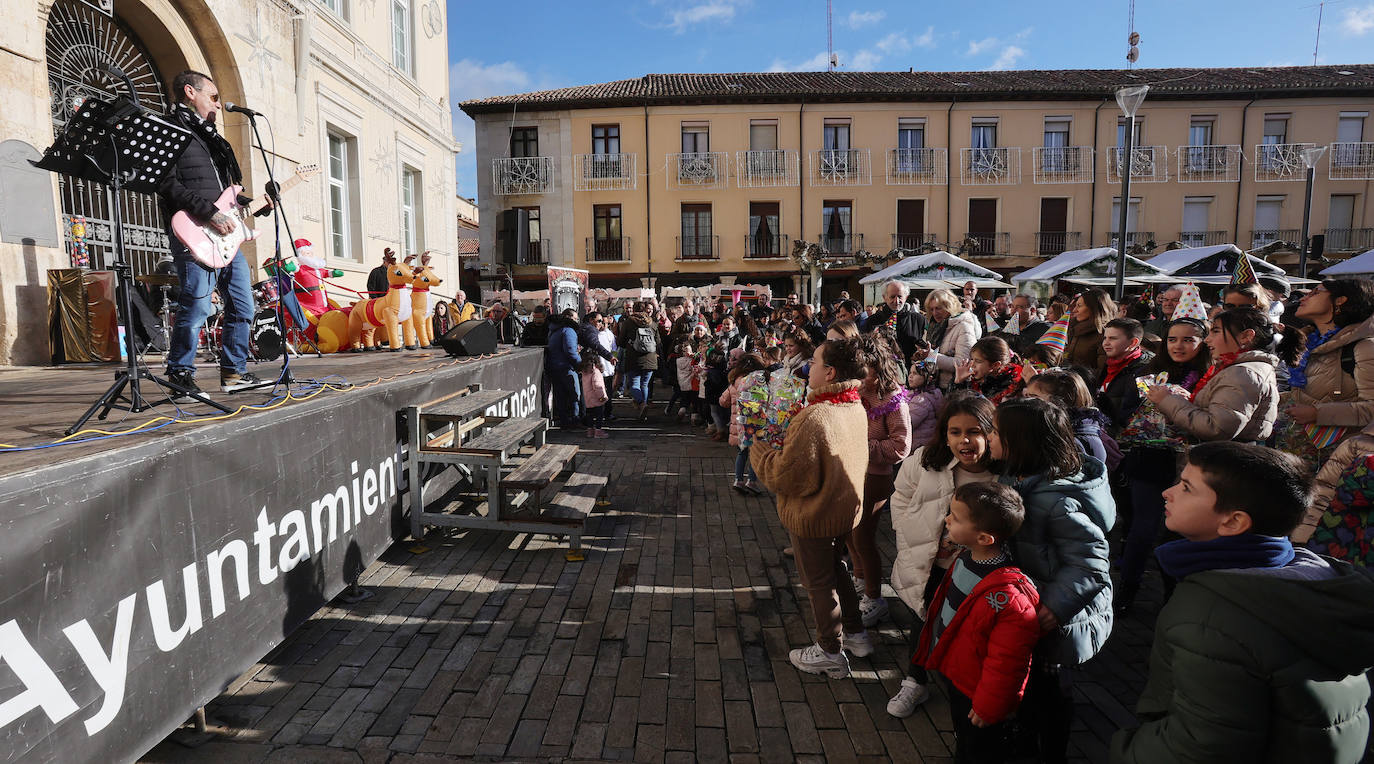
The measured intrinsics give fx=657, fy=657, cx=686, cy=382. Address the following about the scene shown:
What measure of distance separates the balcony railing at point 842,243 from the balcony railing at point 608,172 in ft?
27.7

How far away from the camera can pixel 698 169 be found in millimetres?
27719

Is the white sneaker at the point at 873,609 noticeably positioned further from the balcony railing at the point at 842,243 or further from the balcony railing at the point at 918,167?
the balcony railing at the point at 918,167

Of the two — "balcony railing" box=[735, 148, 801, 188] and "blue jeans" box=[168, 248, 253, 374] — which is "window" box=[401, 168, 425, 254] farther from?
"balcony railing" box=[735, 148, 801, 188]

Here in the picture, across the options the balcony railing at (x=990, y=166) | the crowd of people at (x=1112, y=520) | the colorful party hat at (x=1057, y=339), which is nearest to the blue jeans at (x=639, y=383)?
the crowd of people at (x=1112, y=520)


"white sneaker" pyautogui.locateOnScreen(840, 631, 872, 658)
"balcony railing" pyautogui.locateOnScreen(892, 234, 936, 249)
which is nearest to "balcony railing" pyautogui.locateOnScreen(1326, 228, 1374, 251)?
"balcony railing" pyautogui.locateOnScreen(892, 234, 936, 249)

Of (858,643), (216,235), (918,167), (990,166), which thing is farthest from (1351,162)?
(216,235)

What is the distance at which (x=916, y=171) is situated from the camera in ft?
90.8

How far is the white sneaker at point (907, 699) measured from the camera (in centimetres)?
300

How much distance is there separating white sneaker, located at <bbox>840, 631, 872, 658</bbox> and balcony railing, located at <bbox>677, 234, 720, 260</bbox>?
82.8 ft

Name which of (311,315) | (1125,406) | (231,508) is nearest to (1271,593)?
(1125,406)

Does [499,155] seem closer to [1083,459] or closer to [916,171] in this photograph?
[916,171]

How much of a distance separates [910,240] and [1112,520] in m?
27.1

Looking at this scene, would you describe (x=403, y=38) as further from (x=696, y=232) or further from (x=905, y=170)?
(x=905, y=170)

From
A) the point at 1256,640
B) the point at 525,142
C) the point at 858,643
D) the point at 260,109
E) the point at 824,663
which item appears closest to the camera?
the point at 1256,640
